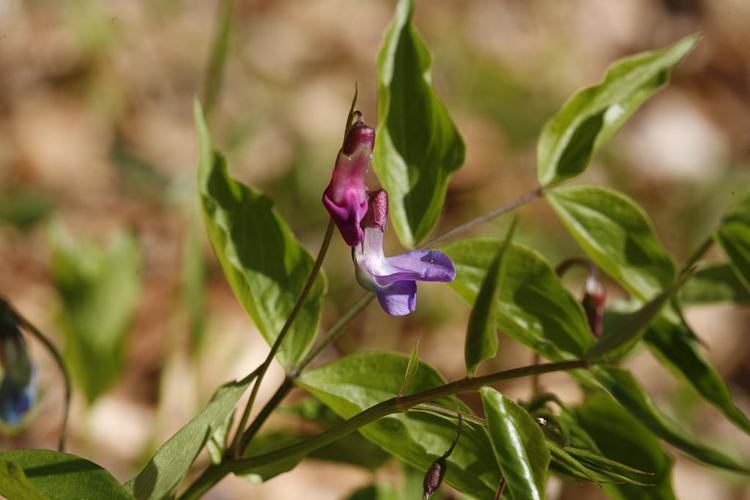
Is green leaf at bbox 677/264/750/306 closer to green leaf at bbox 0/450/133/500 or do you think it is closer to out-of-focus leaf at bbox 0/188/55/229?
green leaf at bbox 0/450/133/500

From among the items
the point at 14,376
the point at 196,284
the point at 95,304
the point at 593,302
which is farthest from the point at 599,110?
the point at 196,284

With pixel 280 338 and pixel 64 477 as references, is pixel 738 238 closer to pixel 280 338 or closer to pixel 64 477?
pixel 280 338

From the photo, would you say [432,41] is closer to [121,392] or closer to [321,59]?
[321,59]

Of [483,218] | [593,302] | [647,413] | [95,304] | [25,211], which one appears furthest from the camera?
[25,211]

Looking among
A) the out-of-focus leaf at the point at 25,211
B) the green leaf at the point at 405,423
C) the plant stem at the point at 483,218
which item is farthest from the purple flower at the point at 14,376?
the out-of-focus leaf at the point at 25,211

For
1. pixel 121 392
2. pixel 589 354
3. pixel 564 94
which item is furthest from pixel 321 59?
pixel 589 354
